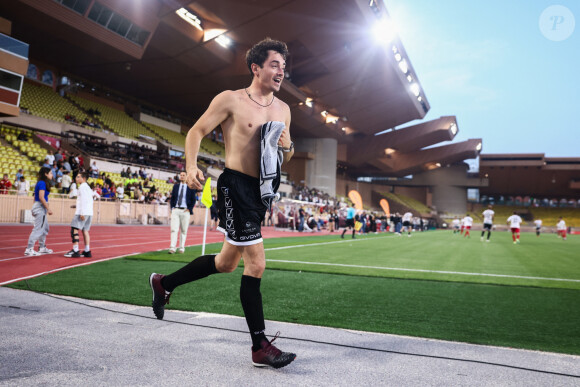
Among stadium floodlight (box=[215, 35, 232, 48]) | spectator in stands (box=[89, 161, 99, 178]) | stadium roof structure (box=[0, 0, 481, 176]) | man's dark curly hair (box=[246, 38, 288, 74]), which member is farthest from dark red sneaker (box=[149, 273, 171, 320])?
stadium floodlight (box=[215, 35, 232, 48])

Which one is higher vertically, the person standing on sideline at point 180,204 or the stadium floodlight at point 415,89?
the stadium floodlight at point 415,89

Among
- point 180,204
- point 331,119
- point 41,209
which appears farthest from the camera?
point 331,119

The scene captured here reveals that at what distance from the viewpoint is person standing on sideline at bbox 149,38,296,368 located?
9.03ft

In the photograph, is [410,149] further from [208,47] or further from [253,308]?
[253,308]

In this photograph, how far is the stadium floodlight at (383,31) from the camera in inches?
1270

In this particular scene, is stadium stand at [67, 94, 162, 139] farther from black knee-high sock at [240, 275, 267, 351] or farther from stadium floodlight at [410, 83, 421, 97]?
black knee-high sock at [240, 275, 267, 351]

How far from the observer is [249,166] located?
285 centimetres

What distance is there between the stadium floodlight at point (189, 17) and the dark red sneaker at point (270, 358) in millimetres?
25129

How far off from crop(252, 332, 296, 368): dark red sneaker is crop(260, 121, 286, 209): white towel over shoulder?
990 mm

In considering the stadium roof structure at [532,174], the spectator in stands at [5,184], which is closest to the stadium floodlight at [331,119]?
the stadium roof structure at [532,174]

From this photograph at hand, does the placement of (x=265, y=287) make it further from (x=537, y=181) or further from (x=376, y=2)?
(x=537, y=181)

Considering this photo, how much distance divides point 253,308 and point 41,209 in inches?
290

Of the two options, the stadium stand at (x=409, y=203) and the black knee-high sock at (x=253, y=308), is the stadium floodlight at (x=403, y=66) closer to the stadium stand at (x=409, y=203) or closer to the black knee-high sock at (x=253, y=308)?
the stadium stand at (x=409, y=203)

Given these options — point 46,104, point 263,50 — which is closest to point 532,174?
point 46,104
